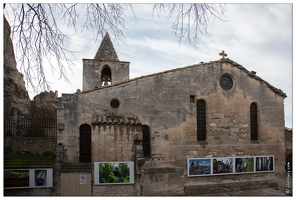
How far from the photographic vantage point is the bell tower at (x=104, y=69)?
54.4ft

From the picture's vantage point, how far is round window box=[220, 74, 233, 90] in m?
13.4

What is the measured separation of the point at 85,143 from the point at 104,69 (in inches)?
312

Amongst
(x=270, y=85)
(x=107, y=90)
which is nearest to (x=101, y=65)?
(x=107, y=90)

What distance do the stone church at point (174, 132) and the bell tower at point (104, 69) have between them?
561 cm

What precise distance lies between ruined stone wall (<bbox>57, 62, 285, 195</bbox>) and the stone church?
0.04 metres

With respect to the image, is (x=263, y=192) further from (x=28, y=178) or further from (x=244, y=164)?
(x=28, y=178)

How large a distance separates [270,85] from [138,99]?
24.9 feet

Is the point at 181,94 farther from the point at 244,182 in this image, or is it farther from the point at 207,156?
the point at 244,182

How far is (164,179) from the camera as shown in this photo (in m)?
11.4

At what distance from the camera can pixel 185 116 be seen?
12266 mm

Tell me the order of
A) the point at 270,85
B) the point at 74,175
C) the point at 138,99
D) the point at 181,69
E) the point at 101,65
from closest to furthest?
the point at 74,175 < the point at 138,99 < the point at 181,69 < the point at 270,85 < the point at 101,65

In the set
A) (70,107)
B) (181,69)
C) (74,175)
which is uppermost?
(181,69)

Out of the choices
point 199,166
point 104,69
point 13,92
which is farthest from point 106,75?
point 199,166

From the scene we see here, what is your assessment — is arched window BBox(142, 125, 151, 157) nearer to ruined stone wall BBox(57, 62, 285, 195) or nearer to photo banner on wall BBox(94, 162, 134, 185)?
ruined stone wall BBox(57, 62, 285, 195)
